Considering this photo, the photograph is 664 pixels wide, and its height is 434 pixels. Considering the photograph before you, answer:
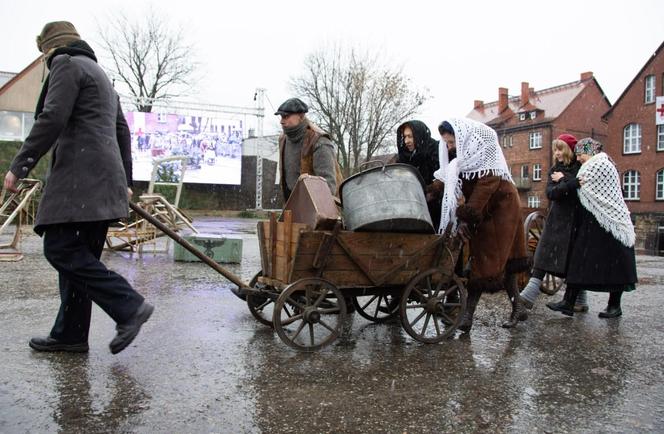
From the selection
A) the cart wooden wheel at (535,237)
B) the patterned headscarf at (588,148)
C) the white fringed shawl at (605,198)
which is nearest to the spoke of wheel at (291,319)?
the white fringed shawl at (605,198)

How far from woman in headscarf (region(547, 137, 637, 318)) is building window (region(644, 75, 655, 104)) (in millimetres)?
39320

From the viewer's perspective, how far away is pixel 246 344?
4.16 metres

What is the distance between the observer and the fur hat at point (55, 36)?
369cm

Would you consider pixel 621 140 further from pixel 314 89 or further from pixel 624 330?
pixel 624 330

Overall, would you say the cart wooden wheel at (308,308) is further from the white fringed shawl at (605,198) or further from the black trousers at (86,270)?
the white fringed shawl at (605,198)

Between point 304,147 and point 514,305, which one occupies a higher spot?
point 304,147

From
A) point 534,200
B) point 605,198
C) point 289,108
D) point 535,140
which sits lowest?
point 605,198

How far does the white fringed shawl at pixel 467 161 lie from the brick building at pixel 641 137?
124ft

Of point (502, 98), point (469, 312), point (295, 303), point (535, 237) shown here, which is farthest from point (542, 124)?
point (295, 303)

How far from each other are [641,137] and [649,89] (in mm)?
3219

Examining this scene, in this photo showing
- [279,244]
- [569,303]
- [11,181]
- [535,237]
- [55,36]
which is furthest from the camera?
[535,237]

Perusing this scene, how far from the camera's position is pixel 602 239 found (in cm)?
549

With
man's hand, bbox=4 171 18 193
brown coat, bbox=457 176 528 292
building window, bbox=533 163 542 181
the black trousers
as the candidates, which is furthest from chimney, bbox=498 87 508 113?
man's hand, bbox=4 171 18 193

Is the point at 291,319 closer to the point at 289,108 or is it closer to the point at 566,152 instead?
the point at 289,108
